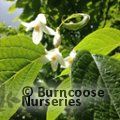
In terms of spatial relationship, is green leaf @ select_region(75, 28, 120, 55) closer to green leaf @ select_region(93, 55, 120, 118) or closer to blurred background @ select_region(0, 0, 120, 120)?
green leaf @ select_region(93, 55, 120, 118)

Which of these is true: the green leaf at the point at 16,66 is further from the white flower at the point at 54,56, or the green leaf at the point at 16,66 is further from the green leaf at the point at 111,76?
the green leaf at the point at 111,76

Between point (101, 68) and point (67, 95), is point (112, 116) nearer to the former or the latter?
point (101, 68)

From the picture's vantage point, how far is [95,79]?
26.0 inches

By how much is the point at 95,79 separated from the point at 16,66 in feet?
0.91

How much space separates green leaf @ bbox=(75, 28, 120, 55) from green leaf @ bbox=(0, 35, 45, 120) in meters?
0.16

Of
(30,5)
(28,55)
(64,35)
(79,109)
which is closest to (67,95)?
(28,55)

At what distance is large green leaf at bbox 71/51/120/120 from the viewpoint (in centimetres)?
60

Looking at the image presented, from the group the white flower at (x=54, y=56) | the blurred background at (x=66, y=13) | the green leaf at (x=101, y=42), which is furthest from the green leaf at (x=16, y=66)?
the blurred background at (x=66, y=13)

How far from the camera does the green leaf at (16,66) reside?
855mm

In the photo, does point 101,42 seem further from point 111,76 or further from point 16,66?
point 111,76

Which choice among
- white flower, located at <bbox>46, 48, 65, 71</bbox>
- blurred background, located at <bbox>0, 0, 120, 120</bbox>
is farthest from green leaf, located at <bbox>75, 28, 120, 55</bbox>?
blurred background, located at <bbox>0, 0, 120, 120</bbox>

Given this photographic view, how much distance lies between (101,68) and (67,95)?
23 centimetres

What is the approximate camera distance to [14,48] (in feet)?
3.00

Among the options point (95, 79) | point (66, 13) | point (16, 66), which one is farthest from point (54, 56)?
point (66, 13)
